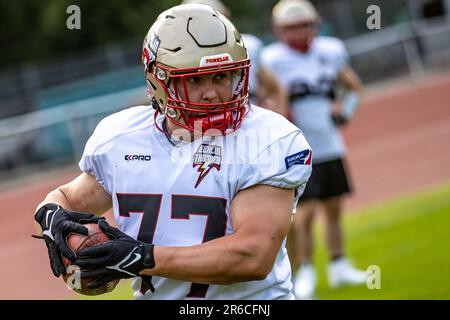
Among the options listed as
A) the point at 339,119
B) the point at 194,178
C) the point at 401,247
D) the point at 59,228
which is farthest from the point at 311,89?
the point at 59,228

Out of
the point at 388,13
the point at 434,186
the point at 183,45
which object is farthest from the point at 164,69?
the point at 388,13

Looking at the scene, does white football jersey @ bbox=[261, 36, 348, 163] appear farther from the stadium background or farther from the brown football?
the brown football

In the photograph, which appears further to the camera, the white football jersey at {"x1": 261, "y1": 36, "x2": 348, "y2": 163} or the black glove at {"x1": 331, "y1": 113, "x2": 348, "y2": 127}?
the black glove at {"x1": 331, "y1": 113, "x2": 348, "y2": 127}

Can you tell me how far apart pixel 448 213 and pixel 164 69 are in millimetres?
6274

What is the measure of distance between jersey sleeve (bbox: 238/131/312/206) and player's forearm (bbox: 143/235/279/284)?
24cm

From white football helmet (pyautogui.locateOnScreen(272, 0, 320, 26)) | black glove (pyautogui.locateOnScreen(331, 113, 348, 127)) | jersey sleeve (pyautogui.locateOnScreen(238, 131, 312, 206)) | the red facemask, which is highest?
the red facemask

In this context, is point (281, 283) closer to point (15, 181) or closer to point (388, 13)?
point (15, 181)

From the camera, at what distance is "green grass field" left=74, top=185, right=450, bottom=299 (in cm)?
682

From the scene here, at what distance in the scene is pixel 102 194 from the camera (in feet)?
12.3

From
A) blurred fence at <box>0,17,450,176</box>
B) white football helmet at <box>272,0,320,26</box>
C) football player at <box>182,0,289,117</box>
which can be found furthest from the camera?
blurred fence at <box>0,17,450,176</box>

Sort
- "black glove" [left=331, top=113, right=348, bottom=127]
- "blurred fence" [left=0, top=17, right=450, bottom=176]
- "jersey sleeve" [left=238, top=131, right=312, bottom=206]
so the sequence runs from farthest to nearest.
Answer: "blurred fence" [left=0, top=17, right=450, bottom=176], "black glove" [left=331, top=113, right=348, bottom=127], "jersey sleeve" [left=238, top=131, right=312, bottom=206]

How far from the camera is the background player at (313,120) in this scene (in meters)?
7.56

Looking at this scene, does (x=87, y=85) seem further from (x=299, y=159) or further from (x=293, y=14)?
(x=299, y=159)

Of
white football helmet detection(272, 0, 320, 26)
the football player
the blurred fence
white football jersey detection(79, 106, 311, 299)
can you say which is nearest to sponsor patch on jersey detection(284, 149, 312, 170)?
white football jersey detection(79, 106, 311, 299)
